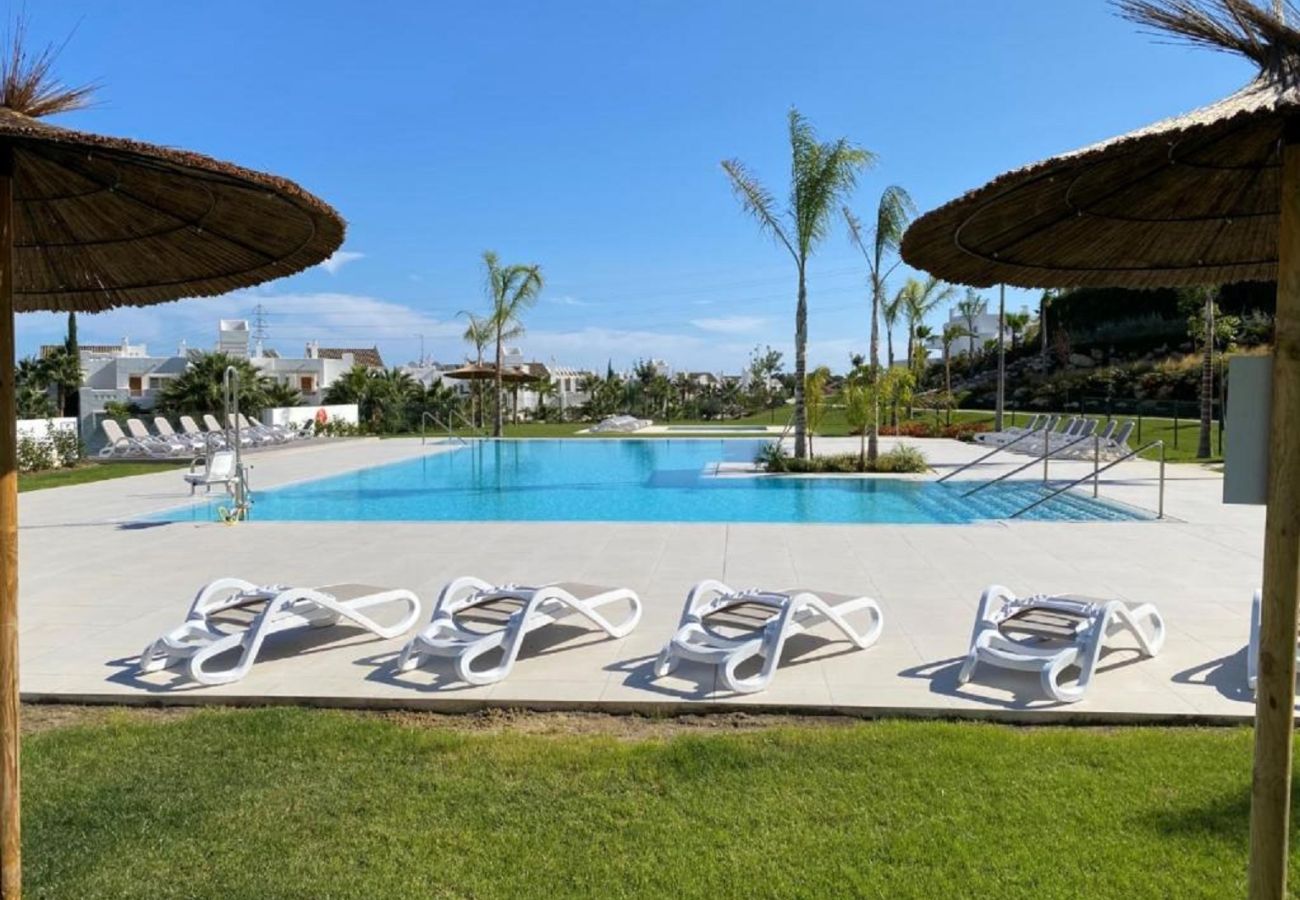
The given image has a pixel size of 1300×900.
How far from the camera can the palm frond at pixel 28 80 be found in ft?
8.46

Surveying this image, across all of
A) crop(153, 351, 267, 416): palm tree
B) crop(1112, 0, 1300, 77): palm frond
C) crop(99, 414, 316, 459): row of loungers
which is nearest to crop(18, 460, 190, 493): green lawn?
crop(99, 414, 316, 459): row of loungers

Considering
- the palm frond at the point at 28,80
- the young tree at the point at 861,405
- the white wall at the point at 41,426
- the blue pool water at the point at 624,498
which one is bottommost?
the blue pool water at the point at 624,498

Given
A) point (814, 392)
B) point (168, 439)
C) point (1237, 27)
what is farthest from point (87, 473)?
point (1237, 27)

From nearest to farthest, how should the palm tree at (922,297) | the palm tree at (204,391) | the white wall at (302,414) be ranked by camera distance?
the palm tree at (204,391) < the white wall at (302,414) < the palm tree at (922,297)

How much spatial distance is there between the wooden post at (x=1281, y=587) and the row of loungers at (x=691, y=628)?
2.84m

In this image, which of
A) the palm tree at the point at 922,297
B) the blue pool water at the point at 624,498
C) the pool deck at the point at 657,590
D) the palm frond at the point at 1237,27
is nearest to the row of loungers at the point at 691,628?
the pool deck at the point at 657,590

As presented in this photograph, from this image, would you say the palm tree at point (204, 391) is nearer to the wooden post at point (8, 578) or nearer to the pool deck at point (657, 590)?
the pool deck at point (657, 590)

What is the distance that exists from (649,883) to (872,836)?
2.88 feet

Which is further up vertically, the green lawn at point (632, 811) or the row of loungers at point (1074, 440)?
the row of loungers at point (1074, 440)

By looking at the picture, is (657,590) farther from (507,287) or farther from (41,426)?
(507,287)

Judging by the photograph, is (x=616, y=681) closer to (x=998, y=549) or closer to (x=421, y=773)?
(x=421, y=773)

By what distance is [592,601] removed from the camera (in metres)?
6.24

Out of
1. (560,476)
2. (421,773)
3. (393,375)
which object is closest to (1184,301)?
(560,476)

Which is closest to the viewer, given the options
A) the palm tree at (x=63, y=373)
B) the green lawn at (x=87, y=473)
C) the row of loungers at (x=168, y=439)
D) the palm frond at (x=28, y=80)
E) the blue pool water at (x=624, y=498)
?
the palm frond at (x=28, y=80)
